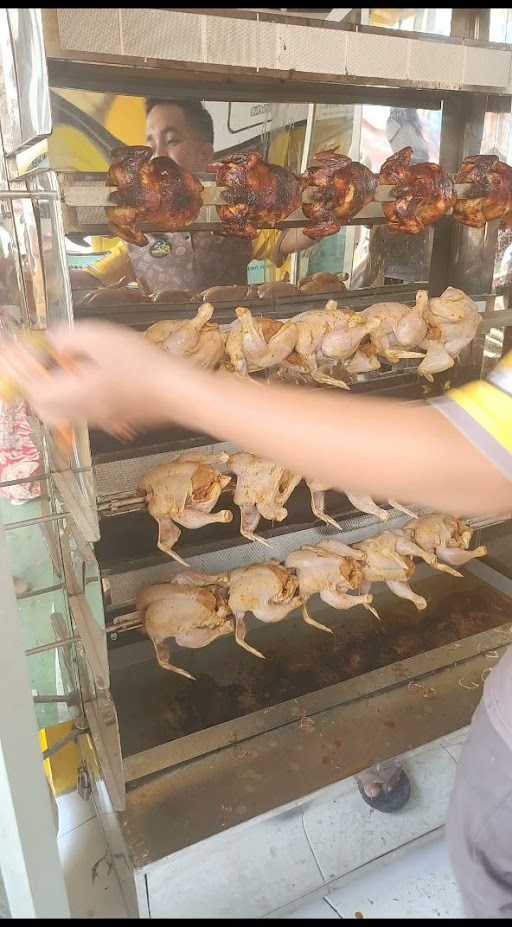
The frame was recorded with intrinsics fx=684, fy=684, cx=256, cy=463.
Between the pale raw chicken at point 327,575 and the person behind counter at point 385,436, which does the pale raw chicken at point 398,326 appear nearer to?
the pale raw chicken at point 327,575

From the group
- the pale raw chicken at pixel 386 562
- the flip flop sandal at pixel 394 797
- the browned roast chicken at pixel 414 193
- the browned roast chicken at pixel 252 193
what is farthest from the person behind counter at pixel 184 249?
the flip flop sandal at pixel 394 797

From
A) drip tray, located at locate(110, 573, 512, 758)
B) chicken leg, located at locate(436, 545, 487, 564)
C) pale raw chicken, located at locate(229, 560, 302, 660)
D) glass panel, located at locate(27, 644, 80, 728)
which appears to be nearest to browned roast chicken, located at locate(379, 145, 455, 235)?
chicken leg, located at locate(436, 545, 487, 564)

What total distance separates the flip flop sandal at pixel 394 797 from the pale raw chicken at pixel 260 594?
45 cm

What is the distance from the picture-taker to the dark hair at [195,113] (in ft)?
6.10

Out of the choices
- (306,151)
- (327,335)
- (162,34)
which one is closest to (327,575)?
(327,335)

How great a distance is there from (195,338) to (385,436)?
2.50ft

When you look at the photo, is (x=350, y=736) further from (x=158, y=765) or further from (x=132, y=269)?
(x=132, y=269)

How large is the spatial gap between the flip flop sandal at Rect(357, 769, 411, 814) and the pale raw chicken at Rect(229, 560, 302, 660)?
45 cm

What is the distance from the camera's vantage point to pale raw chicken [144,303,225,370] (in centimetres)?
161

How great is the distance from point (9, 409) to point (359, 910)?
1.66 meters

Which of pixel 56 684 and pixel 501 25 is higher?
pixel 501 25

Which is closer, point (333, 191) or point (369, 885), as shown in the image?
point (369, 885)

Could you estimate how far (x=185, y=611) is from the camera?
1.77 metres

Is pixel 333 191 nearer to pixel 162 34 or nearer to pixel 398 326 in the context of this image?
pixel 398 326
